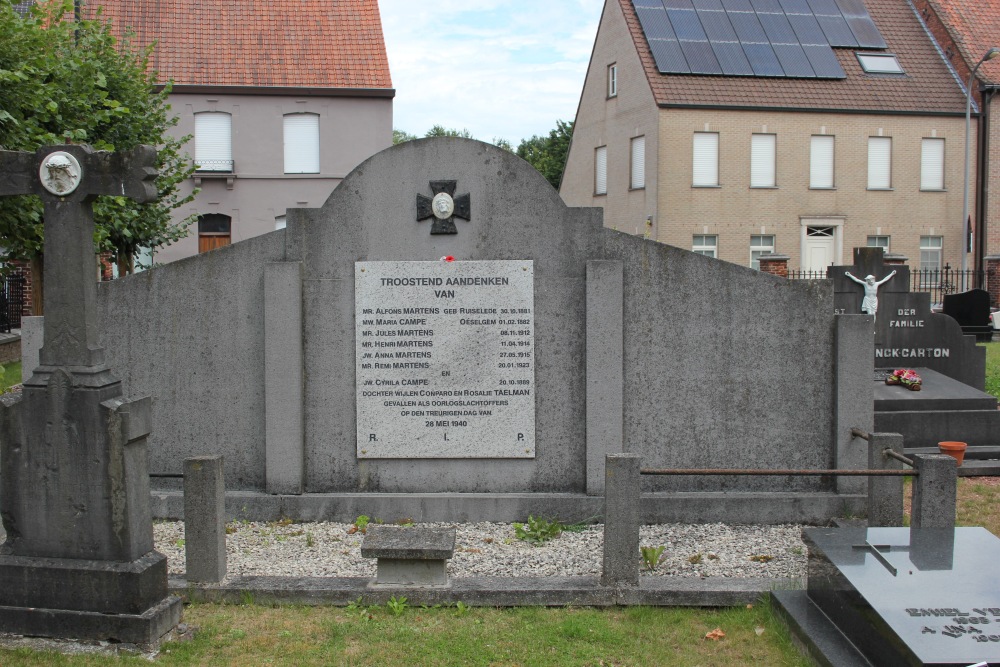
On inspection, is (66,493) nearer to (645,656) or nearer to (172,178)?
(645,656)

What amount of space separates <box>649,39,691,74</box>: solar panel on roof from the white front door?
6906 millimetres

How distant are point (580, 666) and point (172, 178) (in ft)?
54.3

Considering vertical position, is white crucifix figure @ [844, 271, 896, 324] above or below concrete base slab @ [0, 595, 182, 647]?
above

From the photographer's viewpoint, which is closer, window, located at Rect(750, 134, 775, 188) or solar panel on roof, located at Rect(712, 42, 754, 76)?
solar panel on roof, located at Rect(712, 42, 754, 76)

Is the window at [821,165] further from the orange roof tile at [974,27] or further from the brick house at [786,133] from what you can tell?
the orange roof tile at [974,27]

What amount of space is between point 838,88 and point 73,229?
29.6 metres

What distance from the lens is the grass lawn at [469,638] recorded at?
16.7 ft

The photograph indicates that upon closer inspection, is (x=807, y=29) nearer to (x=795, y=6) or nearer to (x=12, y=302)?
(x=795, y=6)

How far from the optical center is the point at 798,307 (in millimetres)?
7805

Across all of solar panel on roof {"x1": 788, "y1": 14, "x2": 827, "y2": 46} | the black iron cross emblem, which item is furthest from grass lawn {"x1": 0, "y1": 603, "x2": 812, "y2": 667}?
solar panel on roof {"x1": 788, "y1": 14, "x2": 827, "y2": 46}

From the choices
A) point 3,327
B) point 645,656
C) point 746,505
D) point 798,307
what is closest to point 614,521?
point 645,656

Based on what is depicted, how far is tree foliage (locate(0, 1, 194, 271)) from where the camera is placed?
408 inches

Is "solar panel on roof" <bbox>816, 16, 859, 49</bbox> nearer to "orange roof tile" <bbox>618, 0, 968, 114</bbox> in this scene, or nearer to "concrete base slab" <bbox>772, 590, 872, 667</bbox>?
"orange roof tile" <bbox>618, 0, 968, 114</bbox>

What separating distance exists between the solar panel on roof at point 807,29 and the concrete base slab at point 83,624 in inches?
1217
